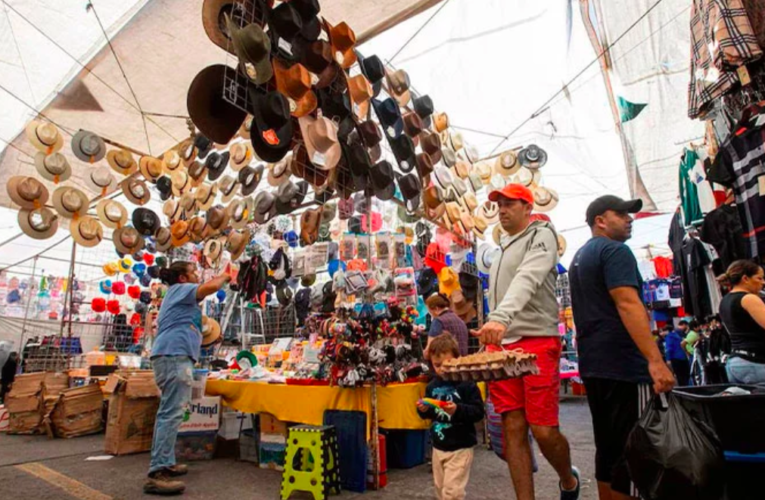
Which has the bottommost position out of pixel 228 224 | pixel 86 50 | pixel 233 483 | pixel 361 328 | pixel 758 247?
pixel 233 483

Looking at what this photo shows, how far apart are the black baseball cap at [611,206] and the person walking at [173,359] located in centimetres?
249

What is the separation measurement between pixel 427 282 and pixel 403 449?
2980mm

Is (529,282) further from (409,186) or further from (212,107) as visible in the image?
(409,186)

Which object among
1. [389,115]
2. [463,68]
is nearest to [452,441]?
[389,115]

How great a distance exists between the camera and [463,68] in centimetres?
611

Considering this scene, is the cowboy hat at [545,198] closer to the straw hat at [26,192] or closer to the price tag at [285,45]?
the price tag at [285,45]

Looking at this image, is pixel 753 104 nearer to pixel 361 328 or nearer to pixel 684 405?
pixel 684 405

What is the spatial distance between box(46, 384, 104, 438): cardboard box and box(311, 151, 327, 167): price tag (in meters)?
4.65

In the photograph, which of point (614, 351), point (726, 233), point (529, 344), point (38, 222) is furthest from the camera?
point (38, 222)

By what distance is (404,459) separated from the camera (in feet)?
12.4

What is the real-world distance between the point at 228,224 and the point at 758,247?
6200 mm

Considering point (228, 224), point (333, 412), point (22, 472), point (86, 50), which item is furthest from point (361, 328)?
point (86, 50)

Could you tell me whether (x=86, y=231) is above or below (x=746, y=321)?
above

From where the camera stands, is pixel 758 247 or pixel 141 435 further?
pixel 141 435
